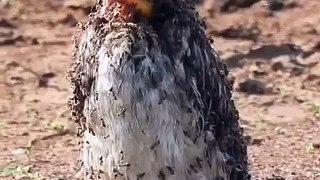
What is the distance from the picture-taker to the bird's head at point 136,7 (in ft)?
8.55

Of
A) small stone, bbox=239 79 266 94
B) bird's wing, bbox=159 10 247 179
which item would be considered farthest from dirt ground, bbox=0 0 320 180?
bird's wing, bbox=159 10 247 179

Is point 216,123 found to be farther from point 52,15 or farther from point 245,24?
point 52,15

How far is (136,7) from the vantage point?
2.62 meters

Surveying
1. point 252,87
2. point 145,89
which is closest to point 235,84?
point 252,87

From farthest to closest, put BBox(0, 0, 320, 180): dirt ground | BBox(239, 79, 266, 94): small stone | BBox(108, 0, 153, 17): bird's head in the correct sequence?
1. BBox(239, 79, 266, 94): small stone
2. BBox(0, 0, 320, 180): dirt ground
3. BBox(108, 0, 153, 17): bird's head

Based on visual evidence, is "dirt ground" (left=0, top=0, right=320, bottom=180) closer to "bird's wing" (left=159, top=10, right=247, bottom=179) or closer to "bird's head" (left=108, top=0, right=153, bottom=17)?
"bird's wing" (left=159, top=10, right=247, bottom=179)

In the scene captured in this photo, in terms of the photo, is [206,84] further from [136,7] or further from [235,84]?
Result: [235,84]

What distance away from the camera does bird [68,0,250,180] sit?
265 centimetres

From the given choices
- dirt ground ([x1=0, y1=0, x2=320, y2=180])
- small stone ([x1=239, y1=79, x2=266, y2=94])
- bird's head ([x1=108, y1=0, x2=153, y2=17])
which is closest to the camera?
bird's head ([x1=108, y1=0, x2=153, y2=17])

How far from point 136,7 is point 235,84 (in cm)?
309

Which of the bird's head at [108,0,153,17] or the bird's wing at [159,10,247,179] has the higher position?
the bird's head at [108,0,153,17]

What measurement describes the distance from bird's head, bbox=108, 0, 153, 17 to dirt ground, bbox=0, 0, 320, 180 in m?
1.93

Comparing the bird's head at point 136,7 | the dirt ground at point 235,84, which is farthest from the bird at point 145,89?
the dirt ground at point 235,84

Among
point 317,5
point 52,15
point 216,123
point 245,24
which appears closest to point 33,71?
point 52,15
